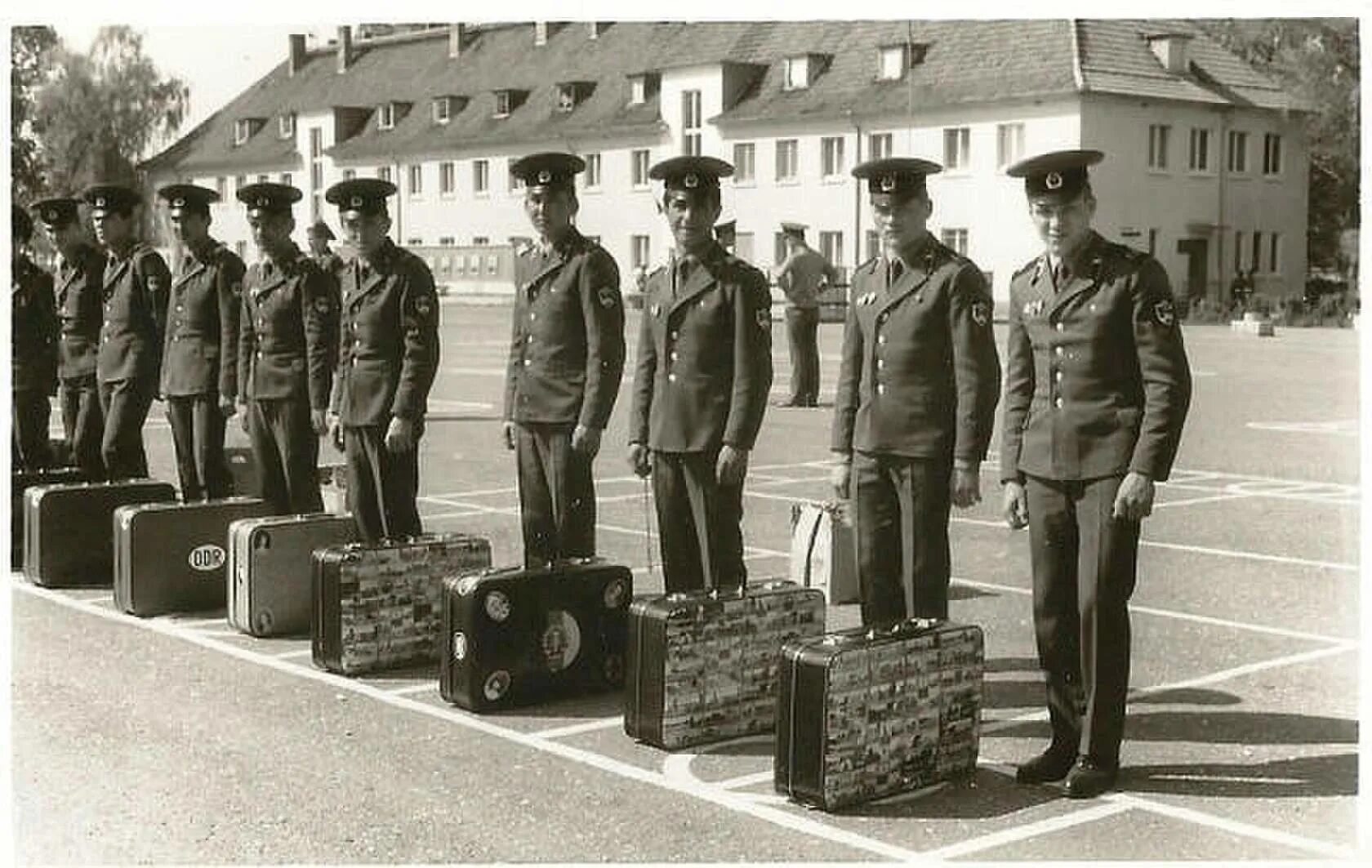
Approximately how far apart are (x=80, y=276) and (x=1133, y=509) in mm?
7060

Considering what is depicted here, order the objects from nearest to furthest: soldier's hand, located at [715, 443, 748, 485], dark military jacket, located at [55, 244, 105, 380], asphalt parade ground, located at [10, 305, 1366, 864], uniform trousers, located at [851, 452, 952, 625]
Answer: asphalt parade ground, located at [10, 305, 1366, 864]
uniform trousers, located at [851, 452, 952, 625]
soldier's hand, located at [715, 443, 748, 485]
dark military jacket, located at [55, 244, 105, 380]

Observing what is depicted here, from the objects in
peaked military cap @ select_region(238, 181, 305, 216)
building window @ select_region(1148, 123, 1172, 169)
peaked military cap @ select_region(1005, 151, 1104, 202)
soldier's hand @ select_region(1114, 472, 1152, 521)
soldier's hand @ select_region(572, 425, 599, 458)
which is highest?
building window @ select_region(1148, 123, 1172, 169)

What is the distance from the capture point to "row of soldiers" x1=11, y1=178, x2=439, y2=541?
8.09m

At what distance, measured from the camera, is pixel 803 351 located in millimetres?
19766

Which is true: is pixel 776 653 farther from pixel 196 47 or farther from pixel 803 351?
pixel 803 351

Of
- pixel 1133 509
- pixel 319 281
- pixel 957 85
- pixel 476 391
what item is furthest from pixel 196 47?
pixel 957 85

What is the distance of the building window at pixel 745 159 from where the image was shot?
147ft

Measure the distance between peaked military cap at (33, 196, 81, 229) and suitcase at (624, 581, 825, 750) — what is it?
5.66m

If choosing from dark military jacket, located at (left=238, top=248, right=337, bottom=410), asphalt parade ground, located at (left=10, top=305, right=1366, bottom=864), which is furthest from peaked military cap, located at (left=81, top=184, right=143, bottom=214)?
asphalt parade ground, located at (left=10, top=305, right=1366, bottom=864)

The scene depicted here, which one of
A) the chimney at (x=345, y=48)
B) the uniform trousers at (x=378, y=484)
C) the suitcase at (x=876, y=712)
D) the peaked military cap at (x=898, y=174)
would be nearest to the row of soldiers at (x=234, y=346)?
the uniform trousers at (x=378, y=484)

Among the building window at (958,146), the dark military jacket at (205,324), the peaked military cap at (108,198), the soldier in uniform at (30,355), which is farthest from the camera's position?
the building window at (958,146)

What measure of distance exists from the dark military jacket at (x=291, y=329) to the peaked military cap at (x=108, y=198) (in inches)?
48.7

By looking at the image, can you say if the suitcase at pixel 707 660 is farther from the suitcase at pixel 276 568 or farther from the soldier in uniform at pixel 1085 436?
the suitcase at pixel 276 568

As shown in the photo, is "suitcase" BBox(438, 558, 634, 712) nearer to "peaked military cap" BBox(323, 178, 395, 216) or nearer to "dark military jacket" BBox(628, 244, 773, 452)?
"dark military jacket" BBox(628, 244, 773, 452)
